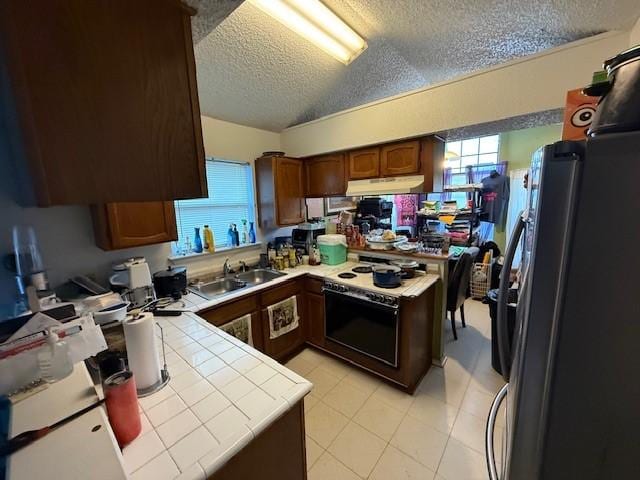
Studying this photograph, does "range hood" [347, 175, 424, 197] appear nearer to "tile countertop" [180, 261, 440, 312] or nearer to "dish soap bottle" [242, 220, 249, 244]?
"tile countertop" [180, 261, 440, 312]

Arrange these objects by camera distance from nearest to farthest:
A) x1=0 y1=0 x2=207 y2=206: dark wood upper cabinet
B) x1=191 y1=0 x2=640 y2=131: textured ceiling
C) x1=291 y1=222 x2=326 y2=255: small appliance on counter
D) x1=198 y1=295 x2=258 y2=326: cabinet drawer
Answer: x1=0 y1=0 x2=207 y2=206: dark wood upper cabinet, x1=191 y1=0 x2=640 y2=131: textured ceiling, x1=198 y1=295 x2=258 y2=326: cabinet drawer, x1=291 y1=222 x2=326 y2=255: small appliance on counter

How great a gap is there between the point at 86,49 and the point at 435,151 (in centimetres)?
225

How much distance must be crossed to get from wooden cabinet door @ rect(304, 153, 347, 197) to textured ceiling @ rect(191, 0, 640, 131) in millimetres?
564

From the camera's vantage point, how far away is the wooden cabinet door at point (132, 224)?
A: 1748 millimetres

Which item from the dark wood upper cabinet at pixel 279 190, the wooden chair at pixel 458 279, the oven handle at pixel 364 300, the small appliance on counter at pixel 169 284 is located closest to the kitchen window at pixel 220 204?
the dark wood upper cabinet at pixel 279 190

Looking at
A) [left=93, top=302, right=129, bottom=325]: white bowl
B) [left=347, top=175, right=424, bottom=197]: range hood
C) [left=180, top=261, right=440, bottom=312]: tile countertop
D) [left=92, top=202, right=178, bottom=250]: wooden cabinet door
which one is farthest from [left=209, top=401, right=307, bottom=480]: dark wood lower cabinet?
[left=347, top=175, right=424, bottom=197]: range hood

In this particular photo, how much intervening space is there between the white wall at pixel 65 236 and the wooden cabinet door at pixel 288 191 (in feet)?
2.07

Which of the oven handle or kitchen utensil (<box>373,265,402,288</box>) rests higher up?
kitchen utensil (<box>373,265,402,288</box>)

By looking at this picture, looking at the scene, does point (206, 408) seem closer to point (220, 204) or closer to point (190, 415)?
point (190, 415)

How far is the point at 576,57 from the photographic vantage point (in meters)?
1.48

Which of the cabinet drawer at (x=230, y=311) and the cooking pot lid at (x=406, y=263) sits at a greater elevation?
the cooking pot lid at (x=406, y=263)

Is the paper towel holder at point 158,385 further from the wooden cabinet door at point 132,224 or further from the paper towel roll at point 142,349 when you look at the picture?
the wooden cabinet door at point 132,224

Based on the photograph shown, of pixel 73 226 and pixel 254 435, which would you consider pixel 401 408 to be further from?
pixel 73 226

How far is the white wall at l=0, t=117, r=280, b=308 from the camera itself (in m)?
1.53
